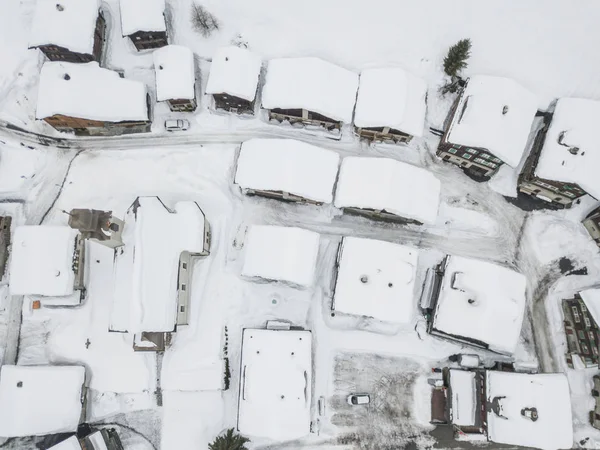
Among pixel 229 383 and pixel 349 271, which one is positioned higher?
pixel 349 271

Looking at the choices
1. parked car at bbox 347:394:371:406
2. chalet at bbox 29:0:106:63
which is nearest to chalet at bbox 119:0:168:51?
chalet at bbox 29:0:106:63

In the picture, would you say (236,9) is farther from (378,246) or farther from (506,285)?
(506,285)

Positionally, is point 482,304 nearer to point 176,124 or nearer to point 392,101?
point 392,101

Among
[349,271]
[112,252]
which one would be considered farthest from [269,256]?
[112,252]

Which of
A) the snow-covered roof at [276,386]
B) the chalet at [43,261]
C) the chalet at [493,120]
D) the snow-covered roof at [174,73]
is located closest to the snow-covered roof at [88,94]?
the snow-covered roof at [174,73]

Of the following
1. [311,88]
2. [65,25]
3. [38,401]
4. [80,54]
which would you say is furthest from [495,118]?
[38,401]
